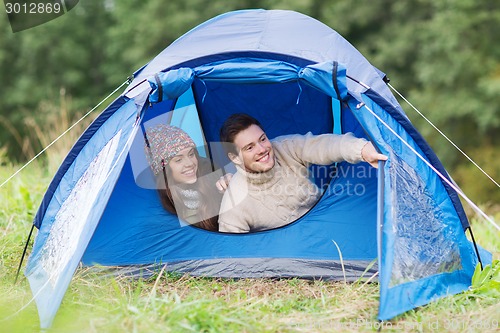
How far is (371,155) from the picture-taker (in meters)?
2.94

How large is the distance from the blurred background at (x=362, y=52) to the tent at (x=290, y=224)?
281cm

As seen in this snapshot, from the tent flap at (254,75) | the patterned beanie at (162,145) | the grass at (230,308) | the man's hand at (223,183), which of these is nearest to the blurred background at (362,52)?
the patterned beanie at (162,145)

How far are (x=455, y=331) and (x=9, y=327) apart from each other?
1.66 m

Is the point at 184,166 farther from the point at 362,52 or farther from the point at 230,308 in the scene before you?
the point at 362,52

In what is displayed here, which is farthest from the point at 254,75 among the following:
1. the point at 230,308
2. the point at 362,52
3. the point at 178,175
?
the point at 362,52

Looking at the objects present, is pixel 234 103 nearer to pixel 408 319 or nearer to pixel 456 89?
pixel 408 319

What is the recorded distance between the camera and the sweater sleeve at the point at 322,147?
3.13m

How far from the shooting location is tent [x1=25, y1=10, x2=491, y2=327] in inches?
112

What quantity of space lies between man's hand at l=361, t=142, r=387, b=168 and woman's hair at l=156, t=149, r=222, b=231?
1.02 m

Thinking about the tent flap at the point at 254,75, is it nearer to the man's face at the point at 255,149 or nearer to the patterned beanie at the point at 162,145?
the man's face at the point at 255,149

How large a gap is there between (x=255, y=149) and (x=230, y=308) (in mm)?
964

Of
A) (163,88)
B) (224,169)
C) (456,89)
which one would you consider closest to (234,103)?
(224,169)

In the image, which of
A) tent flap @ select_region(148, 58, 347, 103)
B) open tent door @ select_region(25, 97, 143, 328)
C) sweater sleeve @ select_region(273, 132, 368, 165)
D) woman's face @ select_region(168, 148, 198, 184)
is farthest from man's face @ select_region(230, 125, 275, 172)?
open tent door @ select_region(25, 97, 143, 328)

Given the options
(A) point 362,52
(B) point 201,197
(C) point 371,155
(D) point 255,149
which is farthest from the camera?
(A) point 362,52
